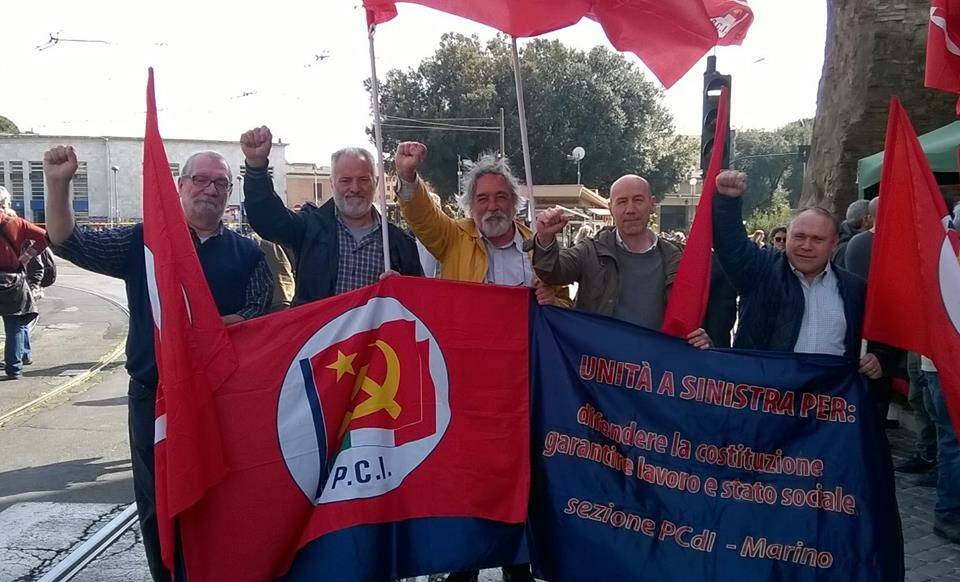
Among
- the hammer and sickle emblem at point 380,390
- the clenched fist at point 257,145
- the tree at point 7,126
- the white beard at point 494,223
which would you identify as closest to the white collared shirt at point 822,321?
the white beard at point 494,223

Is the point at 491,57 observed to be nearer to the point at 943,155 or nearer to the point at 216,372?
the point at 943,155

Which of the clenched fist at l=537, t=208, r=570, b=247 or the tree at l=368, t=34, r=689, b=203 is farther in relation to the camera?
the tree at l=368, t=34, r=689, b=203

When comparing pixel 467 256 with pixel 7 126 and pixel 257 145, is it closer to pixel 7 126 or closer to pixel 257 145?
pixel 257 145

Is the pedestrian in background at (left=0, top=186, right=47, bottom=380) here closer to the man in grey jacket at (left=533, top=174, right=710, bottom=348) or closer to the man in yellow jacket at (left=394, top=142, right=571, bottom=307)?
the man in yellow jacket at (left=394, top=142, right=571, bottom=307)

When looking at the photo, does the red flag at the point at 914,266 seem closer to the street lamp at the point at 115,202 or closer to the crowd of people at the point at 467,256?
the crowd of people at the point at 467,256

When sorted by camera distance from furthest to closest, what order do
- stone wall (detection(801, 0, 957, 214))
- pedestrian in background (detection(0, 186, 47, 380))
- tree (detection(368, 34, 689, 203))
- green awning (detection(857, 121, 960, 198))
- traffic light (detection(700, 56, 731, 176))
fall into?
tree (detection(368, 34, 689, 203)) < stone wall (detection(801, 0, 957, 214)) < pedestrian in background (detection(0, 186, 47, 380)) < traffic light (detection(700, 56, 731, 176)) < green awning (detection(857, 121, 960, 198))

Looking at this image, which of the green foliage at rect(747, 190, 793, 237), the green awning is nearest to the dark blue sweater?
the green awning

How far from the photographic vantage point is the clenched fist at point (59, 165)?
116 inches

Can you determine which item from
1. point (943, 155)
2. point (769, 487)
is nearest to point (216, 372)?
point (769, 487)

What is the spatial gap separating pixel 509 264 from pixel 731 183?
3.53ft

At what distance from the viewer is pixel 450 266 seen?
3742mm

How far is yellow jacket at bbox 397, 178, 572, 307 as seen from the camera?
3.62 m

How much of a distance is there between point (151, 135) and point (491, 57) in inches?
1427

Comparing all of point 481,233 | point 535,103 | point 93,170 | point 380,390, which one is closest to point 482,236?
point 481,233
